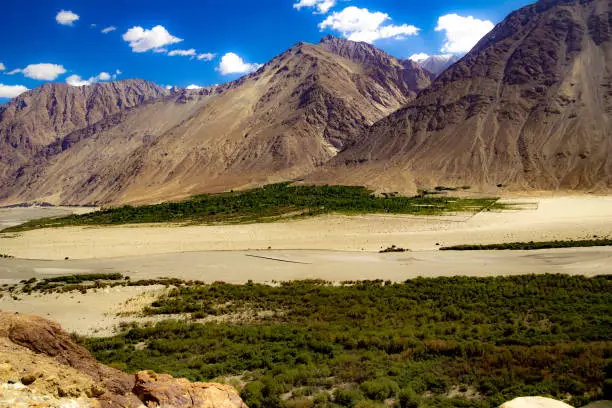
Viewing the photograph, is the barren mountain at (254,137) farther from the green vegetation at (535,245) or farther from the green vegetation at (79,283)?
the green vegetation at (535,245)

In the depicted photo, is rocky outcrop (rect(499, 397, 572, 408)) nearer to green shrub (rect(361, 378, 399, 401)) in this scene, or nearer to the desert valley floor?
green shrub (rect(361, 378, 399, 401))

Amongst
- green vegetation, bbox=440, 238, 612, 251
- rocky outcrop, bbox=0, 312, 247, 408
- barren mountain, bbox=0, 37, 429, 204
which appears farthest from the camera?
barren mountain, bbox=0, 37, 429, 204

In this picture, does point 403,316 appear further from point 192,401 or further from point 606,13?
point 606,13

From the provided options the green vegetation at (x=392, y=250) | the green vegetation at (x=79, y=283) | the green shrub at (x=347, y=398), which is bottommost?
the green shrub at (x=347, y=398)

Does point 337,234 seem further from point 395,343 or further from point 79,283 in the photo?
point 395,343

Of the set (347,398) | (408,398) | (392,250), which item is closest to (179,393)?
(347,398)

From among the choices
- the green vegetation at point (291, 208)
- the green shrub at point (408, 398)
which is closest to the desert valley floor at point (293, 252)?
the green vegetation at point (291, 208)

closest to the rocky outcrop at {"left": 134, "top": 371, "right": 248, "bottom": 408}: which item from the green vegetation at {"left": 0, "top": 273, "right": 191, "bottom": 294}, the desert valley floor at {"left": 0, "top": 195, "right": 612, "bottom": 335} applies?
the desert valley floor at {"left": 0, "top": 195, "right": 612, "bottom": 335}
